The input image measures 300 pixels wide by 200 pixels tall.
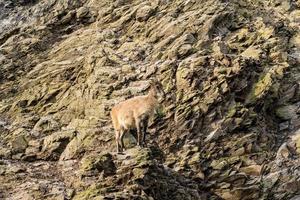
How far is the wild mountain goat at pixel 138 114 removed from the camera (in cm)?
2120

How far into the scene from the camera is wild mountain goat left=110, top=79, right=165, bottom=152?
21.2 meters

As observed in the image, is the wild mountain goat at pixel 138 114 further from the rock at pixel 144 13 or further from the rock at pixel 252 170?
the rock at pixel 144 13

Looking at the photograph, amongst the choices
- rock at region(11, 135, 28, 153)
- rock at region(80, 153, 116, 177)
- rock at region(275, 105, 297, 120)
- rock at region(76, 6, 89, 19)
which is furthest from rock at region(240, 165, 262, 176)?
rock at region(76, 6, 89, 19)

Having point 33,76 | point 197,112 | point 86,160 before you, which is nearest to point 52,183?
point 86,160

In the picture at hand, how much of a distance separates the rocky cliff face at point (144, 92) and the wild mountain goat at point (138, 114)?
766mm

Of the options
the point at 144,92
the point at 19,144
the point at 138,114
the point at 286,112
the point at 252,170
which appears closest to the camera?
the point at 138,114

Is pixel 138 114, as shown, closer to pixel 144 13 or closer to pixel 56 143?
pixel 56 143

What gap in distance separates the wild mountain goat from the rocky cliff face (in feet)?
2.51

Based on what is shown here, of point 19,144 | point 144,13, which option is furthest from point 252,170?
point 144,13

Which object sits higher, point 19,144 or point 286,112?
point 19,144

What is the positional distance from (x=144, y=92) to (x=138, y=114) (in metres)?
3.80

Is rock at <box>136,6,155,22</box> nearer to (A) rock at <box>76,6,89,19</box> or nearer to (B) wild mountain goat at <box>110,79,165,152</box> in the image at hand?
(A) rock at <box>76,6,89,19</box>

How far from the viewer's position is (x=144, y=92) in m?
24.9

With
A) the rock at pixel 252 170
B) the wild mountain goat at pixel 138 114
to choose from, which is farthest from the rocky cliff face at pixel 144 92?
the wild mountain goat at pixel 138 114
